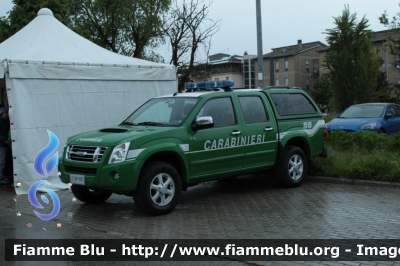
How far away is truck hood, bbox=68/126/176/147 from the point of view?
767 cm

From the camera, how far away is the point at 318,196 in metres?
9.12

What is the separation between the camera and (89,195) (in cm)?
890

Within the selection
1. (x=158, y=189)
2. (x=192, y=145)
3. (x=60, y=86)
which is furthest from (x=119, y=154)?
(x=60, y=86)

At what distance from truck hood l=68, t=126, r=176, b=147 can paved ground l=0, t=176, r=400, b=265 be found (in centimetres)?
116

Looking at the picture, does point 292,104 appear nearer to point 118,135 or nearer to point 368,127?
point 118,135

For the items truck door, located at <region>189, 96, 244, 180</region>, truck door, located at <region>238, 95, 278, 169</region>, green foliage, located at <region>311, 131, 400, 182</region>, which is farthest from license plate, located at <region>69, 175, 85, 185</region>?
green foliage, located at <region>311, 131, 400, 182</region>

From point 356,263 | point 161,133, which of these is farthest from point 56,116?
point 356,263

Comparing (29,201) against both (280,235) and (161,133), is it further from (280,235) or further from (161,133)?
(280,235)

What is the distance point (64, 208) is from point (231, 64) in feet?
264

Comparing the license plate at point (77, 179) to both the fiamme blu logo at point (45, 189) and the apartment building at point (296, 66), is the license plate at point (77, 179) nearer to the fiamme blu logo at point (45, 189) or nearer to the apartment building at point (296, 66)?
the fiamme blu logo at point (45, 189)

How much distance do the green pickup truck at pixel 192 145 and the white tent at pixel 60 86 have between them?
218cm

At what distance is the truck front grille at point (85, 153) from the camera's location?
764 cm

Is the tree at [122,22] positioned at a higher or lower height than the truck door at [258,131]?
higher

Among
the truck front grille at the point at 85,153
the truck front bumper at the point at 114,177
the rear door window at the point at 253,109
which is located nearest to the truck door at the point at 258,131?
the rear door window at the point at 253,109
